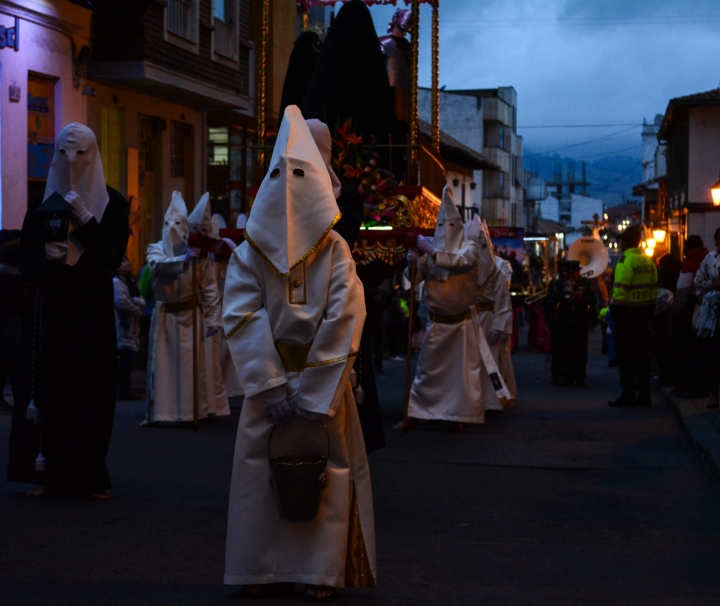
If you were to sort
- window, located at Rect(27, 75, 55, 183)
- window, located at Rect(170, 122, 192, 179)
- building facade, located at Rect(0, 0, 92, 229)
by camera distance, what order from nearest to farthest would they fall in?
1. building facade, located at Rect(0, 0, 92, 229)
2. window, located at Rect(27, 75, 55, 183)
3. window, located at Rect(170, 122, 192, 179)

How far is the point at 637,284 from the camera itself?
1448cm

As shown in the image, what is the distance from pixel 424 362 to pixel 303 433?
7.02 meters

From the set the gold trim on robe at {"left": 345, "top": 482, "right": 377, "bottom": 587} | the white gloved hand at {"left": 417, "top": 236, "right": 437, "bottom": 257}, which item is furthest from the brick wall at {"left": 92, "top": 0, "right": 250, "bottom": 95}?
the gold trim on robe at {"left": 345, "top": 482, "right": 377, "bottom": 587}

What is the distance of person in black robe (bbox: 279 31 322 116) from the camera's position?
14.2 meters

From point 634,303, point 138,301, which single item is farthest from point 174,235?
point 634,303

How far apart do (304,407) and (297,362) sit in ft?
0.81

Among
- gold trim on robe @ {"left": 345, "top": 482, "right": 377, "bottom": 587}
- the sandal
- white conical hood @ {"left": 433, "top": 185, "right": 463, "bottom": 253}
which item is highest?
white conical hood @ {"left": 433, "top": 185, "right": 463, "bottom": 253}

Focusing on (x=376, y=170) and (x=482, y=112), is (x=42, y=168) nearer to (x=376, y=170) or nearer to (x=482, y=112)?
(x=376, y=170)

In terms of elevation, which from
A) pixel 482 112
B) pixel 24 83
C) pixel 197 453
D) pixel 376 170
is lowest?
pixel 197 453

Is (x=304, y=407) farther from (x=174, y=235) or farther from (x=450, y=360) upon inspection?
(x=174, y=235)

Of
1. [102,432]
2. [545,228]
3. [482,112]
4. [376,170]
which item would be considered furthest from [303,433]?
[545,228]

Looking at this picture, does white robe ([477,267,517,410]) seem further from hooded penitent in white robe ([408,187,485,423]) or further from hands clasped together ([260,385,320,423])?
hands clasped together ([260,385,320,423])

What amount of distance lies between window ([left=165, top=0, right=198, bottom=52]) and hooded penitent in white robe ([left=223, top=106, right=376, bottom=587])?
16.2 m

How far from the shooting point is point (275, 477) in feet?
17.0
